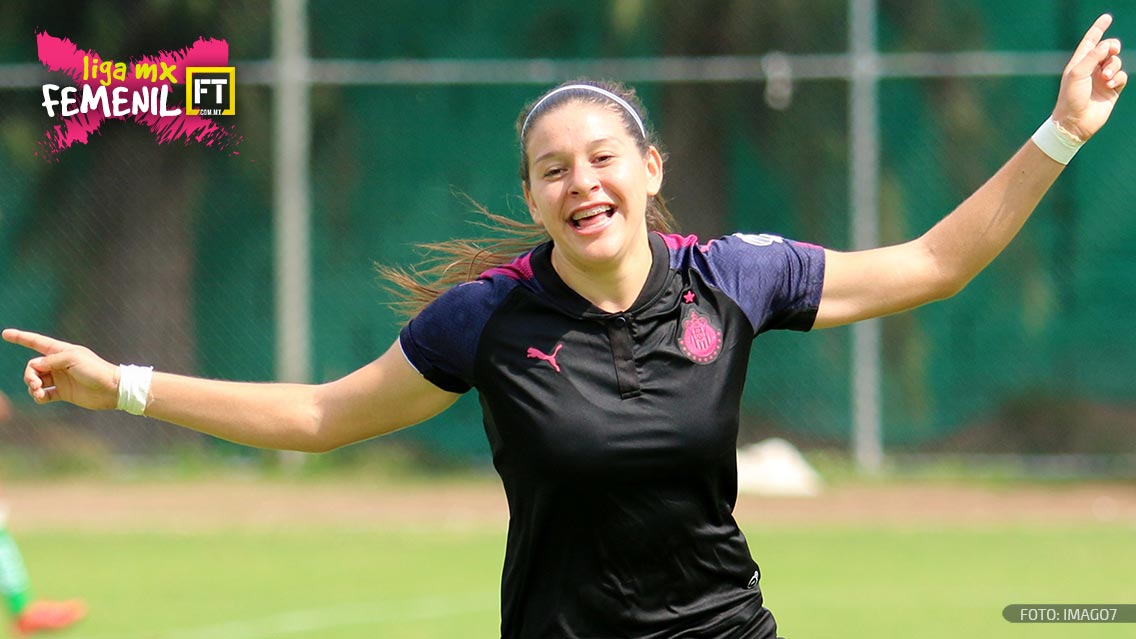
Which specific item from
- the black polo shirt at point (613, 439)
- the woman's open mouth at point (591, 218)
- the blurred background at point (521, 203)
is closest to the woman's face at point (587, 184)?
the woman's open mouth at point (591, 218)

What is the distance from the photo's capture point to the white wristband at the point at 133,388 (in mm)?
3816

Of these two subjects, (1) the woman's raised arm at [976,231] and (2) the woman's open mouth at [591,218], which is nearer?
(2) the woman's open mouth at [591,218]

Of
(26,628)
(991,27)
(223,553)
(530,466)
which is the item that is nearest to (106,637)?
(26,628)

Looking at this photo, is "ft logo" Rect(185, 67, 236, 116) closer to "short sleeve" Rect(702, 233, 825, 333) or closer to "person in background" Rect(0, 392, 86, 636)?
"person in background" Rect(0, 392, 86, 636)

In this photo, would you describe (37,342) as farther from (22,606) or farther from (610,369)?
(22,606)

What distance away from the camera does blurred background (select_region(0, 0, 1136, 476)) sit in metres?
12.3

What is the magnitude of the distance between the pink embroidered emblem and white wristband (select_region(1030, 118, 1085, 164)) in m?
0.87

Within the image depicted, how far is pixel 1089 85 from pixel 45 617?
5302 millimetres

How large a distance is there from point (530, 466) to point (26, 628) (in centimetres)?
458

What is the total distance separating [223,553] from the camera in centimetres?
970

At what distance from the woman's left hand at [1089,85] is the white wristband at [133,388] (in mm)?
2164

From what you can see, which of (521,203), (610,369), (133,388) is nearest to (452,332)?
(610,369)

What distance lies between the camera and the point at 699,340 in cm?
363

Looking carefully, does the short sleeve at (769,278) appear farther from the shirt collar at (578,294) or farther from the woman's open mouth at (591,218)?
the woman's open mouth at (591,218)
